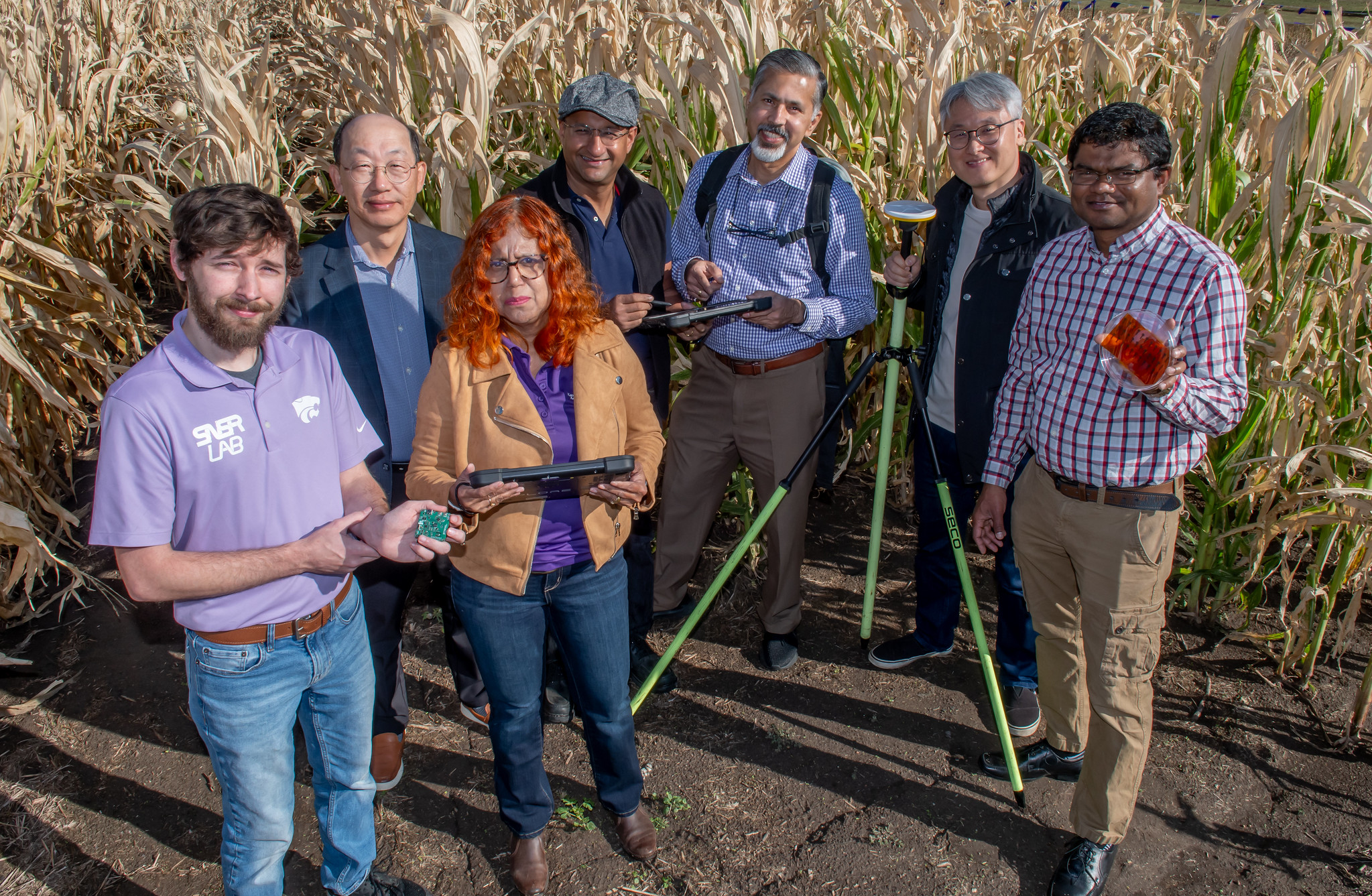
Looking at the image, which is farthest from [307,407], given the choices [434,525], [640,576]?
[640,576]

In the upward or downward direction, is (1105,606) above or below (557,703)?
above

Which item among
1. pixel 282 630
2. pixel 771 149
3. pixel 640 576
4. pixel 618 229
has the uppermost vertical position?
pixel 771 149

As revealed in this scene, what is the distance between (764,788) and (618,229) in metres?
1.91

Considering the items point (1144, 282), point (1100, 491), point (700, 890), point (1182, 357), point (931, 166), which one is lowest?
point (700, 890)

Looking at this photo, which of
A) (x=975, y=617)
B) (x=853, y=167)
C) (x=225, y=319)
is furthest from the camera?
(x=853, y=167)

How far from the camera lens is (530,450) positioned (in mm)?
2104

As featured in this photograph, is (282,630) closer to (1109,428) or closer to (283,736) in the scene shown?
(283,736)

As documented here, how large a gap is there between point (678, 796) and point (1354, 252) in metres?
2.72

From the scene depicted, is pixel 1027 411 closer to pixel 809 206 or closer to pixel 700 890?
pixel 809 206

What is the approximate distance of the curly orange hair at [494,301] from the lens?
208cm

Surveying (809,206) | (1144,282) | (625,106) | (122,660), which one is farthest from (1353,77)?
(122,660)

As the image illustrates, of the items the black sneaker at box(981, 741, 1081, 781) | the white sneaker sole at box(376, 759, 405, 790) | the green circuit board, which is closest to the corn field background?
the black sneaker at box(981, 741, 1081, 781)

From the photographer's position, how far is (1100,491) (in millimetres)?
2236

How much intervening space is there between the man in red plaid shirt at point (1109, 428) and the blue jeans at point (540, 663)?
46.8 inches
